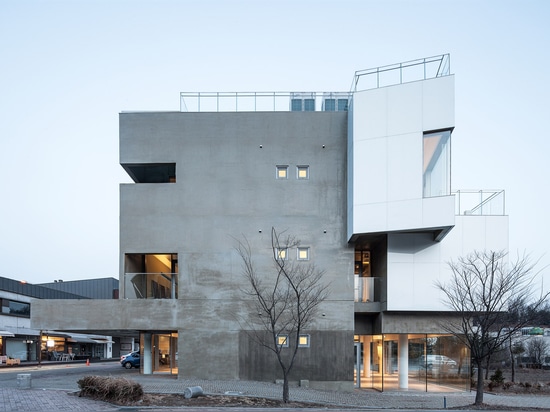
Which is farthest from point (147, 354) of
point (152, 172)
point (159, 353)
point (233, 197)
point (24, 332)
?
point (24, 332)

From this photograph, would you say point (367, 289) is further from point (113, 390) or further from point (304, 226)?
point (113, 390)

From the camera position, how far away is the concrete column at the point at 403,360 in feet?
86.1

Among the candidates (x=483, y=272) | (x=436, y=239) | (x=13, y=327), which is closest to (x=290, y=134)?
(x=436, y=239)

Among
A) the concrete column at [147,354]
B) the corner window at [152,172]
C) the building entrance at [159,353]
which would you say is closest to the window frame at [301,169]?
the corner window at [152,172]

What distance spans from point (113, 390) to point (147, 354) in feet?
34.5

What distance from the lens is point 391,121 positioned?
24.2 metres

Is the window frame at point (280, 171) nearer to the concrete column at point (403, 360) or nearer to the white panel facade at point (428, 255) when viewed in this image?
the white panel facade at point (428, 255)

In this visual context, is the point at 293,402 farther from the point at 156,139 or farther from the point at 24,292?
the point at 24,292

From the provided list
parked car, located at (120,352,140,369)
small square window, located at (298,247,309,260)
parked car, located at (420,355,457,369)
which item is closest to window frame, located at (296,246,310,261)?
small square window, located at (298,247,309,260)

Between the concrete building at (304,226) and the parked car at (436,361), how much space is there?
0.06 metres

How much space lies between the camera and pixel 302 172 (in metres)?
26.6

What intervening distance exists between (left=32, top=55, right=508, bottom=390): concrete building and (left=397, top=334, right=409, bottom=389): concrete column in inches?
2.0

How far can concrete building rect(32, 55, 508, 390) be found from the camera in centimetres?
2433

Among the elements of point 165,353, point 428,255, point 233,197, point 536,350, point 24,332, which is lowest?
point 24,332
